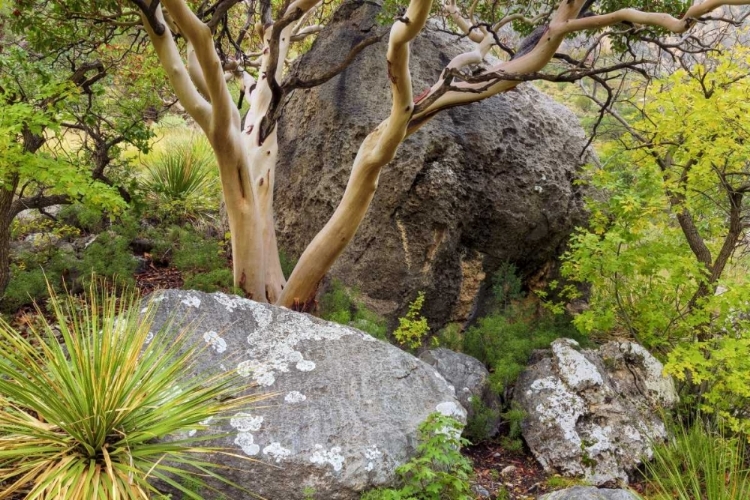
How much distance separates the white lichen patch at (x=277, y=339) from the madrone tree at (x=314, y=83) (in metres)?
1.26

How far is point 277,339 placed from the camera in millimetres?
4344

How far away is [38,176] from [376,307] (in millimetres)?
3665

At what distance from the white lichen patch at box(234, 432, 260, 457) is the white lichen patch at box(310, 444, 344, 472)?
1.16ft

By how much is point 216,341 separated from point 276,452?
3.44 feet

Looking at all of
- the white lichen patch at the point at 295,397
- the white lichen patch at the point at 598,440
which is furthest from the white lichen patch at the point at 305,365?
the white lichen patch at the point at 598,440

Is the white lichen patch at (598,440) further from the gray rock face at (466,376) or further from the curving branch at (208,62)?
the curving branch at (208,62)

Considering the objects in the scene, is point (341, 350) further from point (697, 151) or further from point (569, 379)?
point (697, 151)

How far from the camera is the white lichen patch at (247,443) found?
3465 mm

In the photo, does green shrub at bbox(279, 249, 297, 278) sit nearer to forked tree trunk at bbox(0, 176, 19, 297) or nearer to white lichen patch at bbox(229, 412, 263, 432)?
forked tree trunk at bbox(0, 176, 19, 297)

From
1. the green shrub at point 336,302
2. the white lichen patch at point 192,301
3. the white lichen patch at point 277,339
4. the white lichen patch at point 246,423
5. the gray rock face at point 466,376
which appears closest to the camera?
the white lichen patch at point 246,423

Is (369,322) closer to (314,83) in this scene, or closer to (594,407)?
(594,407)

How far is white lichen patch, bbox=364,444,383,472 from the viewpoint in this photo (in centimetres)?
356

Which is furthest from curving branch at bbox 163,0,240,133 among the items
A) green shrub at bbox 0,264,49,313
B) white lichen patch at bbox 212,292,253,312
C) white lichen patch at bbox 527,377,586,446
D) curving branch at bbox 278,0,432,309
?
white lichen patch at bbox 527,377,586,446

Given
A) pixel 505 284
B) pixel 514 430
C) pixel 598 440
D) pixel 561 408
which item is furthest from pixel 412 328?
pixel 598 440
